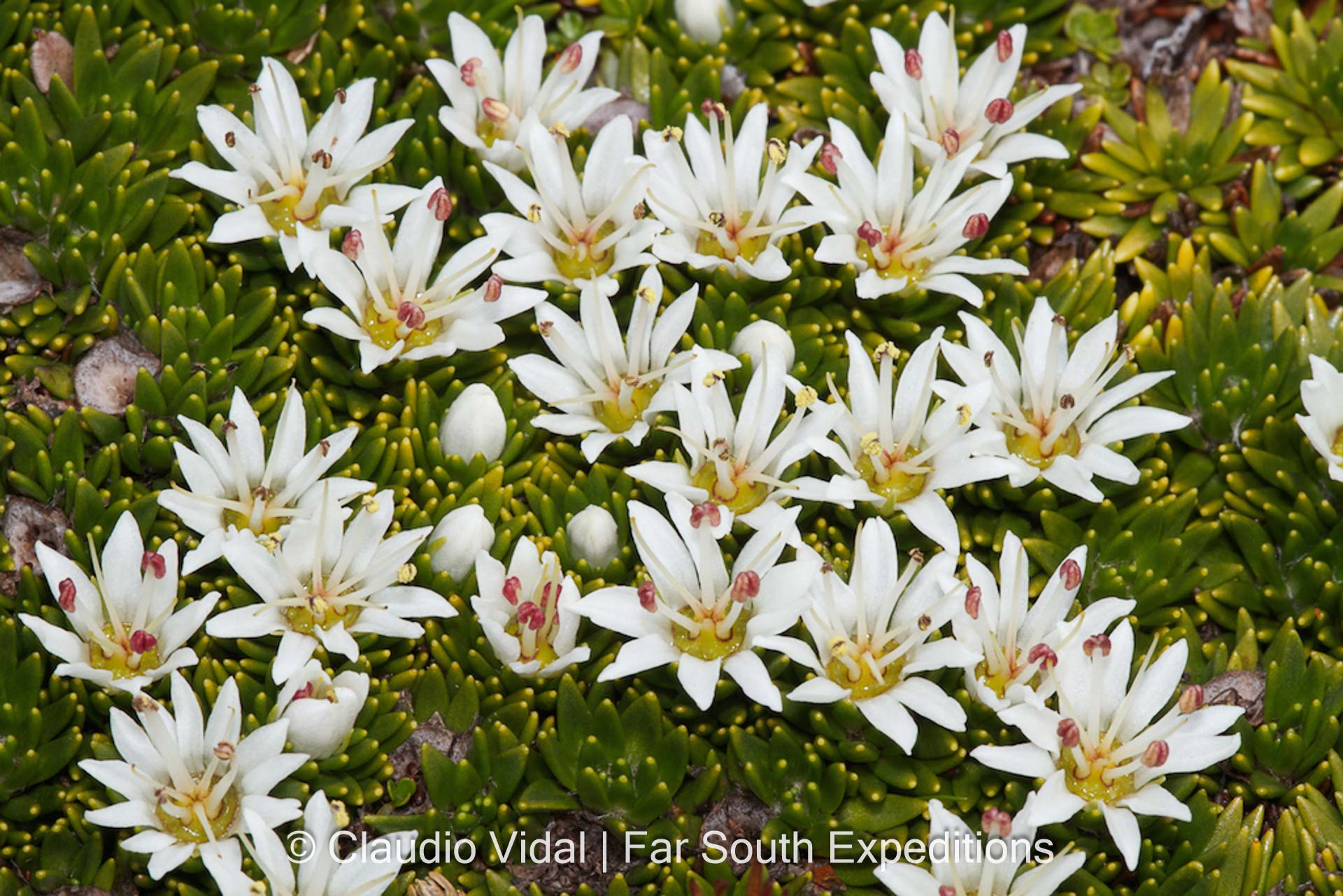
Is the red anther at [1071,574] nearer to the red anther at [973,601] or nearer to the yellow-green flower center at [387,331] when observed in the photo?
the red anther at [973,601]

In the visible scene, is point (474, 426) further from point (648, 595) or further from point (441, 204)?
point (648, 595)

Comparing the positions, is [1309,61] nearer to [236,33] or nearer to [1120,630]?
[1120,630]

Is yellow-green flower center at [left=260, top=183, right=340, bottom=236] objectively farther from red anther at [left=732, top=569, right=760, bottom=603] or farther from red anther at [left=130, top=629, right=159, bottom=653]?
red anther at [left=732, top=569, right=760, bottom=603]

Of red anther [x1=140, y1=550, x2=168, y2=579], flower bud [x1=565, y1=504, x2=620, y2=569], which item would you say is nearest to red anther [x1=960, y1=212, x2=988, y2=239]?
flower bud [x1=565, y1=504, x2=620, y2=569]

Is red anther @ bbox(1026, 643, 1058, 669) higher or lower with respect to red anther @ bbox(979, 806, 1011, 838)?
higher

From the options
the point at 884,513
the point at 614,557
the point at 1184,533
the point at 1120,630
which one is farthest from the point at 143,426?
the point at 1184,533

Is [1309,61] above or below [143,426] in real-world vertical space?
above
